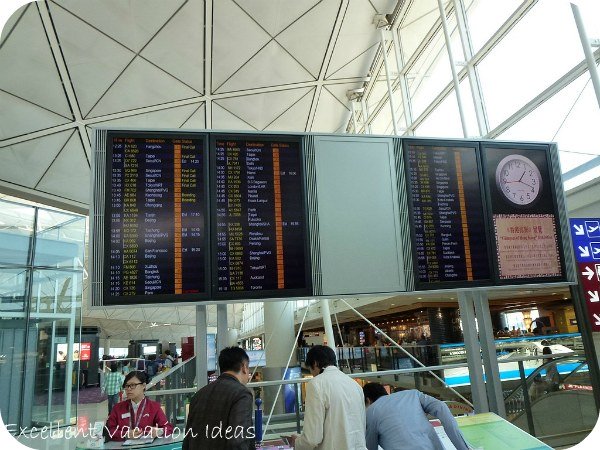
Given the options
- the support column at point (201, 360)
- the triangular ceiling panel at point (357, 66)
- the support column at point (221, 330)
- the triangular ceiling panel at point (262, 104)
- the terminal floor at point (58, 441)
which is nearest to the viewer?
the support column at point (201, 360)

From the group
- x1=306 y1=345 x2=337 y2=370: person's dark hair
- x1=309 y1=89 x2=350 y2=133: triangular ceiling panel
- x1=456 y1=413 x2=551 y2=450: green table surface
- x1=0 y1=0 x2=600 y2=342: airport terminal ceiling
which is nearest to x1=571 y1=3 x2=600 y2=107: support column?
x1=0 y1=0 x2=600 y2=342: airport terminal ceiling

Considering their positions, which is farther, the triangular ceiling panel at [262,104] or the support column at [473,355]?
the triangular ceiling panel at [262,104]

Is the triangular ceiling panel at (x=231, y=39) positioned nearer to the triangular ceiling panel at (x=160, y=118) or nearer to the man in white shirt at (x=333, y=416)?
the triangular ceiling panel at (x=160, y=118)

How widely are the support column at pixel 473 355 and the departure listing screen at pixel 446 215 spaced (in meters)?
0.50

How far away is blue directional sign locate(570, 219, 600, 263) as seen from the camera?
217 inches

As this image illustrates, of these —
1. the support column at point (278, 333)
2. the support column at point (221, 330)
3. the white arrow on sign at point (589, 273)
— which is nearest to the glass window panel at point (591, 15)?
the white arrow on sign at point (589, 273)

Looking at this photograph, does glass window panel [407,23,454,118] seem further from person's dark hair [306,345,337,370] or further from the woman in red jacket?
the woman in red jacket

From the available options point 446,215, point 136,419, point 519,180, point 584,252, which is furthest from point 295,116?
point 136,419

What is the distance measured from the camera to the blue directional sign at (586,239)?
18.1 feet

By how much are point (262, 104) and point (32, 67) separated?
5.94 meters

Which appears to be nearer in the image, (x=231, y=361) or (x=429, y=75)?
(x=231, y=361)

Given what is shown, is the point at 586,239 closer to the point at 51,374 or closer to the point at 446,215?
the point at 446,215

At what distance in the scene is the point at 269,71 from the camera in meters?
12.3

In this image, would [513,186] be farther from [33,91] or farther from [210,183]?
[33,91]
